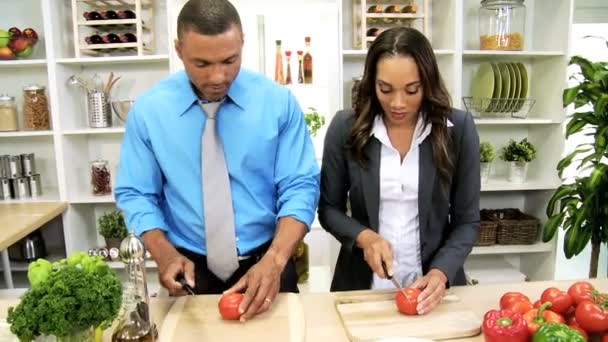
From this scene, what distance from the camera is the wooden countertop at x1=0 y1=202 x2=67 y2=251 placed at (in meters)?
2.11

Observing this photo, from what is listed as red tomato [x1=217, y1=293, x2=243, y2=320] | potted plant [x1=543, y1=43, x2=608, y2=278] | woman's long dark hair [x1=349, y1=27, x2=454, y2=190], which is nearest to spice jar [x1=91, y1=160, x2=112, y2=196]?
woman's long dark hair [x1=349, y1=27, x2=454, y2=190]

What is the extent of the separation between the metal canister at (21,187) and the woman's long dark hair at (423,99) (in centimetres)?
214

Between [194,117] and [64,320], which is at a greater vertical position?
[194,117]

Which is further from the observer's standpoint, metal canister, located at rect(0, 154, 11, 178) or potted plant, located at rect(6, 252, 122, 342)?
metal canister, located at rect(0, 154, 11, 178)

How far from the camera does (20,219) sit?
2.36 metres

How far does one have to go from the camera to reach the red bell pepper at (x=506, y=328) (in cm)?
95

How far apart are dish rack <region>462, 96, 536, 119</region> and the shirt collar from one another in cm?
183

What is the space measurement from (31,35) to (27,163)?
0.70 m

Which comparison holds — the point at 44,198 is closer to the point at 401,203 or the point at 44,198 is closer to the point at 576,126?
the point at 401,203

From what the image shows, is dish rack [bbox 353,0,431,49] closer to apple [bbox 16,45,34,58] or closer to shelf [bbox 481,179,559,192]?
shelf [bbox 481,179,559,192]

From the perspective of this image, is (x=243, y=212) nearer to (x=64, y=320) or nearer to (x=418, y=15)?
(x=64, y=320)

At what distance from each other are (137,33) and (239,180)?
1.60 m

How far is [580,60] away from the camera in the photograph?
8.11 ft

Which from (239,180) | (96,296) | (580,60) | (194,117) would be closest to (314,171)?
(239,180)
